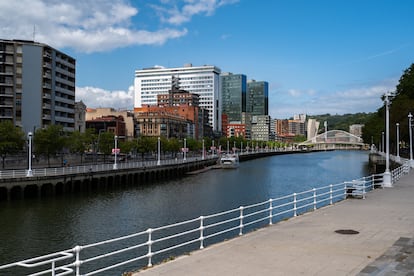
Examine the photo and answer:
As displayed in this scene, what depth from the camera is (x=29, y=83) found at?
114062 millimetres

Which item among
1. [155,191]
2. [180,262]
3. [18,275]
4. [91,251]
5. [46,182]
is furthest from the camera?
[155,191]

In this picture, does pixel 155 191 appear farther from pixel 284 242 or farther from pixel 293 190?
pixel 284 242

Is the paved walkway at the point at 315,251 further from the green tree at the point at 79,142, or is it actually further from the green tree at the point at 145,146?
the green tree at the point at 145,146

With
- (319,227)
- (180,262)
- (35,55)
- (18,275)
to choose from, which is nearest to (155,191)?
(18,275)

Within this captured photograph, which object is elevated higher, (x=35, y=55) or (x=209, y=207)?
(x=35, y=55)

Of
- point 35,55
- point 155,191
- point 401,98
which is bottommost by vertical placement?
point 155,191

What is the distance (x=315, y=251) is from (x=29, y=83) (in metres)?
112

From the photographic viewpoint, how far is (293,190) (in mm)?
61406

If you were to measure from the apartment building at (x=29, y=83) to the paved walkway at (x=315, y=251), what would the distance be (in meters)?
98.7

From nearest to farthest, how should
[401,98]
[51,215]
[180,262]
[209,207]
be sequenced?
[180,262], [51,215], [209,207], [401,98]

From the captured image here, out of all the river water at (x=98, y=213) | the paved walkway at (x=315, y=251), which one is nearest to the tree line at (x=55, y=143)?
the river water at (x=98, y=213)

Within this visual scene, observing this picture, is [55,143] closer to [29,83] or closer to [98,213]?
[29,83]

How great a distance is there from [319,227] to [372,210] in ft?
21.2

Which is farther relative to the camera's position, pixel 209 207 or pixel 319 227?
pixel 209 207
